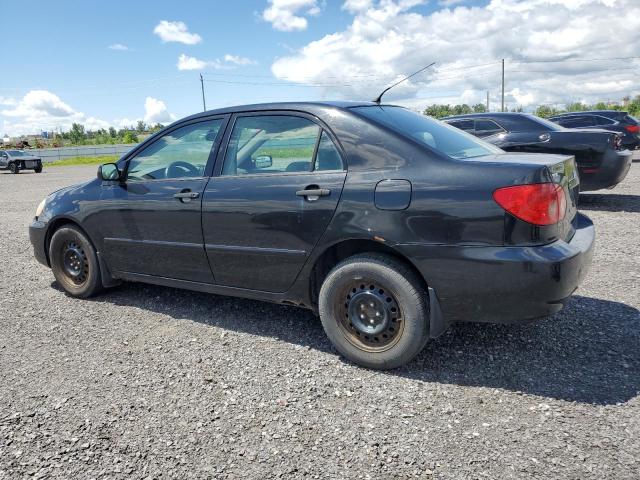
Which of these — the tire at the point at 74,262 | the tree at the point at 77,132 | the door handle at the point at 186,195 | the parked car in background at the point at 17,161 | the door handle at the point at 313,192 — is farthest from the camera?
the tree at the point at 77,132

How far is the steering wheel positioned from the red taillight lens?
7.38 ft

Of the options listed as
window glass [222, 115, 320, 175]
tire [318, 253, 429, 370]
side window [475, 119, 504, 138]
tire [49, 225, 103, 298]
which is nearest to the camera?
tire [318, 253, 429, 370]

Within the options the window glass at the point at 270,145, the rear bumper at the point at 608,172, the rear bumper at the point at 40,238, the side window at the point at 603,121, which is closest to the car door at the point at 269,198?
the window glass at the point at 270,145

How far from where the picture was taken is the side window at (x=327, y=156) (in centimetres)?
317

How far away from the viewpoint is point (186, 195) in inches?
147

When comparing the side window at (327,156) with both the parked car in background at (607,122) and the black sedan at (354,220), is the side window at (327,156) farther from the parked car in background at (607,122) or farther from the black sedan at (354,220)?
the parked car in background at (607,122)

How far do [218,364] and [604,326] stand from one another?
2746 millimetres

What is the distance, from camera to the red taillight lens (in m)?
2.63

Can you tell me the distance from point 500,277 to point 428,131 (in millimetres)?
1204

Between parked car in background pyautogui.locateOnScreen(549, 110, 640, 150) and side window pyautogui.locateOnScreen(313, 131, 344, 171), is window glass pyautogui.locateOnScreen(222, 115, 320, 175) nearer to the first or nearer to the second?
side window pyautogui.locateOnScreen(313, 131, 344, 171)

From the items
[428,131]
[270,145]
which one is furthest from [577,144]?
[270,145]

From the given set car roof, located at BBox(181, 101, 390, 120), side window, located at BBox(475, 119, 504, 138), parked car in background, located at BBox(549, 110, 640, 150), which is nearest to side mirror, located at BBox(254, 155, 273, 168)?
car roof, located at BBox(181, 101, 390, 120)

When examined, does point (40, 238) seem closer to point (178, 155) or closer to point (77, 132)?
point (178, 155)

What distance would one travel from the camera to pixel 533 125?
8.15m
